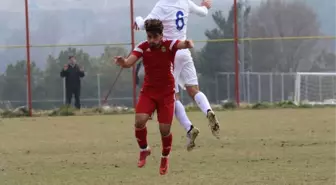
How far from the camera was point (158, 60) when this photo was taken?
30.3ft

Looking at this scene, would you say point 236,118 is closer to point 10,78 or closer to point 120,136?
point 120,136

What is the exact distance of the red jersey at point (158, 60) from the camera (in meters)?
9.23

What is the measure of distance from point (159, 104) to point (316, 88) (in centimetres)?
1859

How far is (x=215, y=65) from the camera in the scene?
27.2 meters

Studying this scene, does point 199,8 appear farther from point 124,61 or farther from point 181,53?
point 124,61

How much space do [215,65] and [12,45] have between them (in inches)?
276

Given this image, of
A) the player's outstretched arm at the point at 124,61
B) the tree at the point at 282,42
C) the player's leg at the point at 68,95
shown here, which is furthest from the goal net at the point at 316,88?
the player's outstretched arm at the point at 124,61

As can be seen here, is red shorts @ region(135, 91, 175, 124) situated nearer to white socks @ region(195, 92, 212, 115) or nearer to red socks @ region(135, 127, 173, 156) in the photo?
red socks @ region(135, 127, 173, 156)

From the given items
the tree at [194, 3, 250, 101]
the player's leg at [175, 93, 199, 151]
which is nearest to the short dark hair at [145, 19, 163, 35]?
the player's leg at [175, 93, 199, 151]

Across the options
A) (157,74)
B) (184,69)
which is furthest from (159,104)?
(184,69)

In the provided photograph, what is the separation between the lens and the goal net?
87.6ft

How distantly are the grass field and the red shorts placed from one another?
803 millimetres

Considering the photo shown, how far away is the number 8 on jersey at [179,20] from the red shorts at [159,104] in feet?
5.00

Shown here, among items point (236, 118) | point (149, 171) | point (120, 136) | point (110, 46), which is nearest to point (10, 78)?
point (110, 46)
